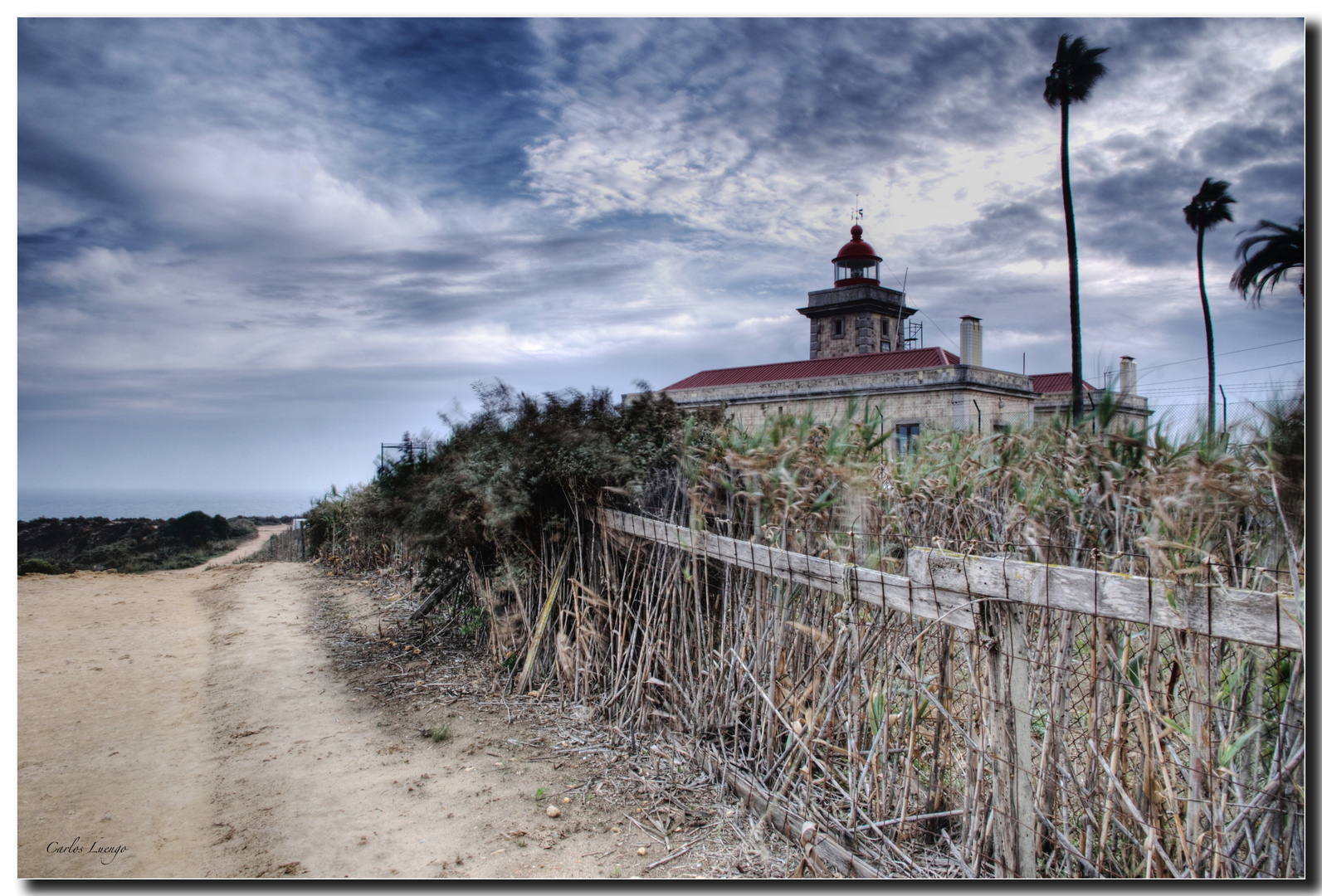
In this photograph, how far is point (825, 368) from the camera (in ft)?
80.2

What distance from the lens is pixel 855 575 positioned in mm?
2629

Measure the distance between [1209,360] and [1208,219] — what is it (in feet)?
2.37

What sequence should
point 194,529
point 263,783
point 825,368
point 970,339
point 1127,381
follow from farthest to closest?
point 825,368 < point 970,339 < point 194,529 < point 263,783 < point 1127,381

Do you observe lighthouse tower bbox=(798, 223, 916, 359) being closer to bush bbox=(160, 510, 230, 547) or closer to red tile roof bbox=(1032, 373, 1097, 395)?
red tile roof bbox=(1032, 373, 1097, 395)

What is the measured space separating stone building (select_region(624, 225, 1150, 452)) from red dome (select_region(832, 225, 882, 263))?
1.4 inches

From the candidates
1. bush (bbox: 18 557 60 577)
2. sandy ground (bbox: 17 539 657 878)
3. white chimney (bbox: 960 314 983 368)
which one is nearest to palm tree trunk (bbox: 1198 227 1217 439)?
sandy ground (bbox: 17 539 657 878)

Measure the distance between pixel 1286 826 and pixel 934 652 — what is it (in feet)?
3.79

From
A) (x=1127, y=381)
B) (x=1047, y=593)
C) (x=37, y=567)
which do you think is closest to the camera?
(x=1047, y=593)

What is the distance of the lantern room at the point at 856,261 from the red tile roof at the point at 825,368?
632 cm

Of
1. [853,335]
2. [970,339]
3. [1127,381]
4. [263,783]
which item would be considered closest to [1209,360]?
[1127,381]

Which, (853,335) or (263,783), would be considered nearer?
(263,783)

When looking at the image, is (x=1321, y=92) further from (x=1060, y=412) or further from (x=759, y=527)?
(x=759, y=527)

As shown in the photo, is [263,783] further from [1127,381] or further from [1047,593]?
[1127,381]

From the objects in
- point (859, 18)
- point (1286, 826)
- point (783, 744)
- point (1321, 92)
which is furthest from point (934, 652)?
point (859, 18)
